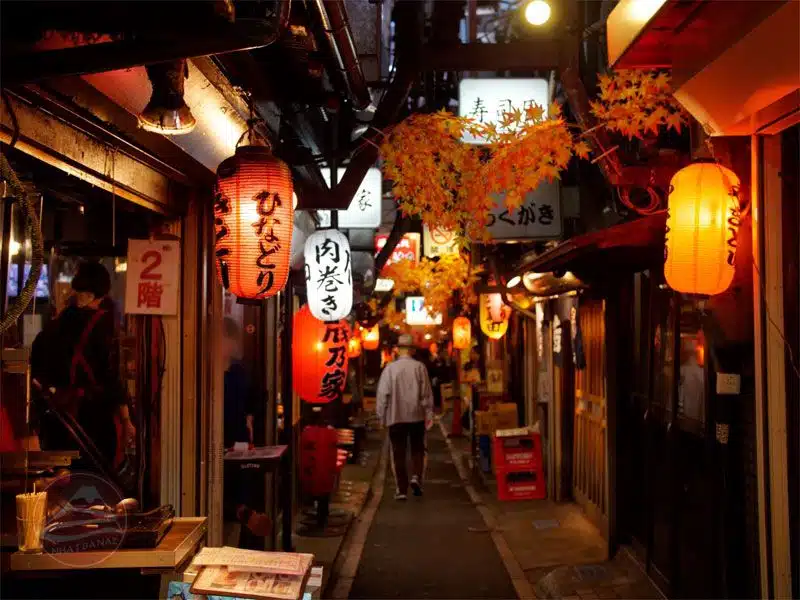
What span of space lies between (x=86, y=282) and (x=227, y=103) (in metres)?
2.21

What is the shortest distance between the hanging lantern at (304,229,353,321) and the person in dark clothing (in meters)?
4.25

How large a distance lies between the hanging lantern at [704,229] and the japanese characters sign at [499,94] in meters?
6.74

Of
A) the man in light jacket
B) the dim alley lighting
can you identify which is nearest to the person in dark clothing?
the dim alley lighting

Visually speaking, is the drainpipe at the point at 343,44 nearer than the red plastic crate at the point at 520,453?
Yes

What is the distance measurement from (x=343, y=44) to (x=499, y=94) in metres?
5.92

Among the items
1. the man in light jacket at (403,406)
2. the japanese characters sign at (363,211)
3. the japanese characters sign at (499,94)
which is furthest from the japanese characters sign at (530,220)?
the man in light jacket at (403,406)

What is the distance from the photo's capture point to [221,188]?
20.6 feet

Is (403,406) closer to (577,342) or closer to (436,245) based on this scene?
(577,342)

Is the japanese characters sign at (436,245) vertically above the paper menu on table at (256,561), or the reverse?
the japanese characters sign at (436,245)

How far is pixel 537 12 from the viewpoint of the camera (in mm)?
10633

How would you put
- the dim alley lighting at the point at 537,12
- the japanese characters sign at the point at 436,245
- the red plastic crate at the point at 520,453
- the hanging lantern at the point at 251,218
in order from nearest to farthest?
the hanging lantern at the point at 251,218 → the dim alley lighting at the point at 537,12 → the red plastic crate at the point at 520,453 → the japanese characters sign at the point at 436,245

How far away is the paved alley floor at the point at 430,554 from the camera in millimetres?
10453

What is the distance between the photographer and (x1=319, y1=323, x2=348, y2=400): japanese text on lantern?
12.5 meters

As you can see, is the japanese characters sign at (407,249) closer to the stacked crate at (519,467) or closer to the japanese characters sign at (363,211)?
the japanese characters sign at (363,211)
